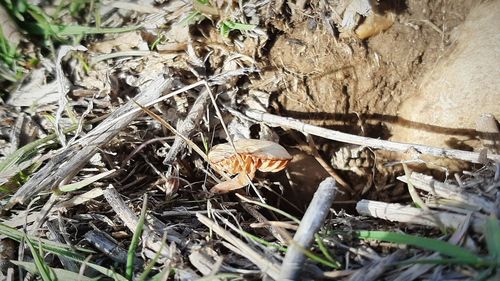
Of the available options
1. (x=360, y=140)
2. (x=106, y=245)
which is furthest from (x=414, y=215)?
(x=106, y=245)

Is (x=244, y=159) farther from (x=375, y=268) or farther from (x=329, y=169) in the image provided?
(x=375, y=268)

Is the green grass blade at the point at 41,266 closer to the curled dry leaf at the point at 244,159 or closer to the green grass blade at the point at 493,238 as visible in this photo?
the curled dry leaf at the point at 244,159

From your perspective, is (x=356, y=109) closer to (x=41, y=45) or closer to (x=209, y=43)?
(x=209, y=43)

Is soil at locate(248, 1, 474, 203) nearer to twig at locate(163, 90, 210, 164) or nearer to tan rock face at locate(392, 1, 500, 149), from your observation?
tan rock face at locate(392, 1, 500, 149)

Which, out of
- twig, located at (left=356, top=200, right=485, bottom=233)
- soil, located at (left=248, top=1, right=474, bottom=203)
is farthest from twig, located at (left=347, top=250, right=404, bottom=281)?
soil, located at (left=248, top=1, right=474, bottom=203)

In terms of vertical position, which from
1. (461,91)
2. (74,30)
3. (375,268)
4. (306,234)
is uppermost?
(74,30)

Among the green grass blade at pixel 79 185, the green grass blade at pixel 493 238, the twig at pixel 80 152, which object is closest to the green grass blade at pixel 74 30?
the twig at pixel 80 152
